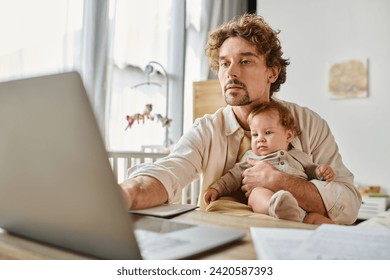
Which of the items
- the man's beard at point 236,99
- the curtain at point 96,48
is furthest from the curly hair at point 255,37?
the curtain at point 96,48

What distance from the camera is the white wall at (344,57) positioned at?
143 inches

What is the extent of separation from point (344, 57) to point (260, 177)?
3.07 m

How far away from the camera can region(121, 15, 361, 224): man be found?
119 centimetres

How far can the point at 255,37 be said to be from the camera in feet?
4.86

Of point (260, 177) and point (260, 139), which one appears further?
point (260, 139)

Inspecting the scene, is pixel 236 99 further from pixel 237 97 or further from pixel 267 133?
pixel 267 133

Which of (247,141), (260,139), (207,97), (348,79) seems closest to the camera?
(260,139)

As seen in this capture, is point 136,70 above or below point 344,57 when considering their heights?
below

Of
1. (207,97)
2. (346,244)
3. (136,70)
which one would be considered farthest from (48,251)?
(207,97)

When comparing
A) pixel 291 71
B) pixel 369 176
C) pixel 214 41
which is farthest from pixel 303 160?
pixel 291 71

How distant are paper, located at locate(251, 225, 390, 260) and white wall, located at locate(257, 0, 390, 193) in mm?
3328

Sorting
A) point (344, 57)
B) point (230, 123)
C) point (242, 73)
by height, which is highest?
point (344, 57)
